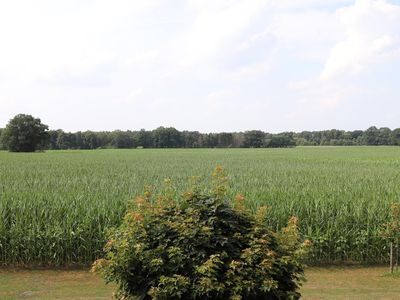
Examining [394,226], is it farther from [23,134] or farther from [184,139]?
[184,139]

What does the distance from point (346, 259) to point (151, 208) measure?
24.6 feet

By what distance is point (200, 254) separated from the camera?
4121 mm

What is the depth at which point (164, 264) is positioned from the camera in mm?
4168

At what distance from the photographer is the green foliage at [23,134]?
322 ft

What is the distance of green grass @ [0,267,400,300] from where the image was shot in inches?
313

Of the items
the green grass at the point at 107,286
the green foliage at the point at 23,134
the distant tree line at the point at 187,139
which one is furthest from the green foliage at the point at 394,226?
the distant tree line at the point at 187,139

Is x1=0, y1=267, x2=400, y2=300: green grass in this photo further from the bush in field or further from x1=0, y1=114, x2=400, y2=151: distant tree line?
x1=0, y1=114, x2=400, y2=151: distant tree line

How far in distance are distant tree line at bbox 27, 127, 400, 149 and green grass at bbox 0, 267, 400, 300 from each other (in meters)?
133

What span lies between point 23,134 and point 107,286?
3822 inches

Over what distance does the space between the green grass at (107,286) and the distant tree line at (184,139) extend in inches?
5251

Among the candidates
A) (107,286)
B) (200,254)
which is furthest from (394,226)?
(200,254)

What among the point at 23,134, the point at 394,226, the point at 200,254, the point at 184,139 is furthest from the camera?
the point at 184,139

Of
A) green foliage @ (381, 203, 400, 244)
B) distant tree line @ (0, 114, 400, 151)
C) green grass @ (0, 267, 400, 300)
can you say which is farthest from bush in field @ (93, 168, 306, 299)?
distant tree line @ (0, 114, 400, 151)

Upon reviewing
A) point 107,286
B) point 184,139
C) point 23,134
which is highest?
point 23,134
